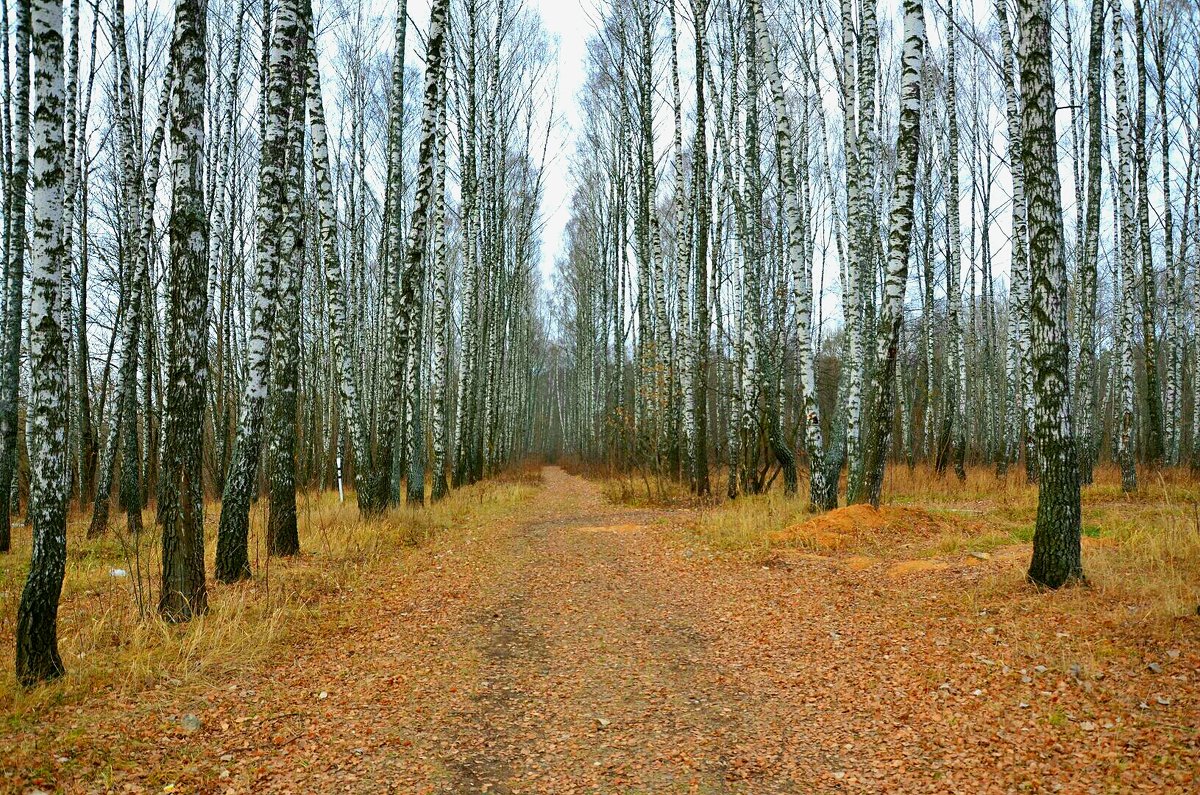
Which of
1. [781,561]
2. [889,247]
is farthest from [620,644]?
[889,247]

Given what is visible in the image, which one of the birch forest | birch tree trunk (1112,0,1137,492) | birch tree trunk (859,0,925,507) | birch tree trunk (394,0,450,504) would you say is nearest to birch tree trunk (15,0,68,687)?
the birch forest

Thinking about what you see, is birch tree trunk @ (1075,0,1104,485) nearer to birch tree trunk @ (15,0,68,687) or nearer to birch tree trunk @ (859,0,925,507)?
birch tree trunk @ (859,0,925,507)

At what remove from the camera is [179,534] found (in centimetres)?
552

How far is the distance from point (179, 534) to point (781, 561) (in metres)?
5.93

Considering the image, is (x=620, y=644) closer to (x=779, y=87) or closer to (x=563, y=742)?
(x=563, y=742)

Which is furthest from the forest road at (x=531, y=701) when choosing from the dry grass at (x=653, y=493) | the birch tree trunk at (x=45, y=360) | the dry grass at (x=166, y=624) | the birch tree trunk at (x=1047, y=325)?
the dry grass at (x=653, y=493)

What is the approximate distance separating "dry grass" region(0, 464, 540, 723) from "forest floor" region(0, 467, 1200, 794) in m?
0.05

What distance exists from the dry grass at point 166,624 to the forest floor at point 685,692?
55mm

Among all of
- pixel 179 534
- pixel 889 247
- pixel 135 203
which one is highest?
pixel 135 203

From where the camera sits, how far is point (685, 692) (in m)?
4.43

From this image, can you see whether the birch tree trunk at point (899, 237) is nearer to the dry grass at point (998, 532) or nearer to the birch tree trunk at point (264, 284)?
the dry grass at point (998, 532)

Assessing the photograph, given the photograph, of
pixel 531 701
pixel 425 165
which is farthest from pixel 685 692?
pixel 425 165

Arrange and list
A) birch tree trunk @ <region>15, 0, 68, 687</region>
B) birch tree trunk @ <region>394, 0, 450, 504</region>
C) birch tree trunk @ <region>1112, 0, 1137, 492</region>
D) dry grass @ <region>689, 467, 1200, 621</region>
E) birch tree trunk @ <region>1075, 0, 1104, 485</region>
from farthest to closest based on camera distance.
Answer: birch tree trunk @ <region>1112, 0, 1137, 492</region> → birch tree trunk @ <region>1075, 0, 1104, 485</region> → birch tree trunk @ <region>394, 0, 450, 504</region> → dry grass @ <region>689, 467, 1200, 621</region> → birch tree trunk @ <region>15, 0, 68, 687</region>

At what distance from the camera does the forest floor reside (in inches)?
130
